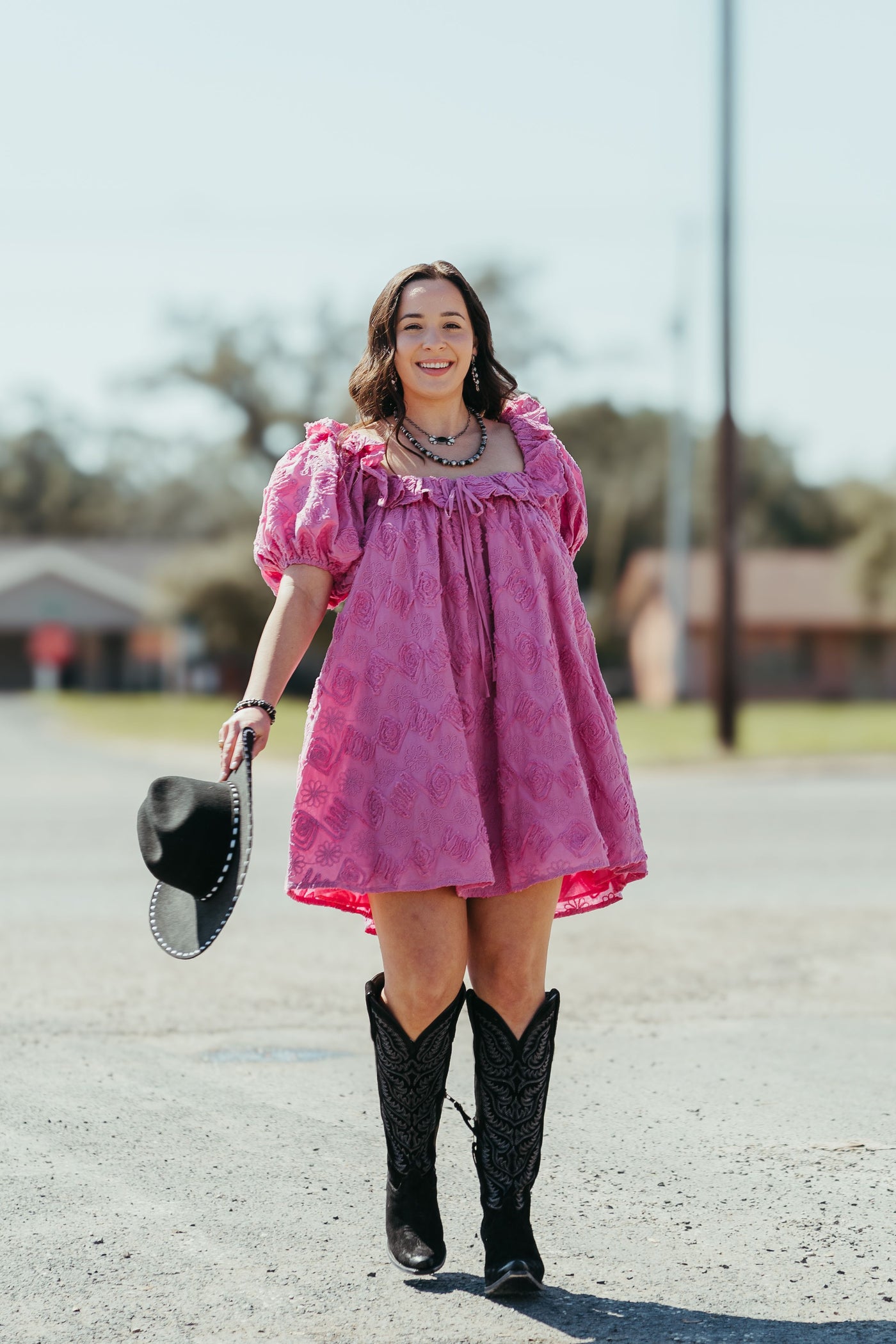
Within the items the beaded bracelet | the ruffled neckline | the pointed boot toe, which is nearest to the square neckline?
the ruffled neckline

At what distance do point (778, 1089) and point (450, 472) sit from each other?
2069mm

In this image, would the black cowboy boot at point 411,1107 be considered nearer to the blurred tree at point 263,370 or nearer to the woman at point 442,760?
the woman at point 442,760

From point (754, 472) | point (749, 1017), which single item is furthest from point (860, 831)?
point (754, 472)

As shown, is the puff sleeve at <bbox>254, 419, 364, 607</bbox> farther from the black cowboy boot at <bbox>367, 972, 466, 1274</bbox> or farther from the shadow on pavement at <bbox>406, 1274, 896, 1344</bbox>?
the shadow on pavement at <bbox>406, 1274, 896, 1344</bbox>

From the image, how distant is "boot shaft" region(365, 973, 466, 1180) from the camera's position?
3.07 meters

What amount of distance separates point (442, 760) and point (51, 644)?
54513 mm

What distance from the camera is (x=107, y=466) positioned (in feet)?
293

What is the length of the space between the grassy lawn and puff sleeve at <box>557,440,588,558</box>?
15.1 metres

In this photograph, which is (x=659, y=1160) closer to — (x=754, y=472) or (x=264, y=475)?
(x=264, y=475)

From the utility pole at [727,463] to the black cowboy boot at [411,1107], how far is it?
16527mm

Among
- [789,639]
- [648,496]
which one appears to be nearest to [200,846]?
[789,639]

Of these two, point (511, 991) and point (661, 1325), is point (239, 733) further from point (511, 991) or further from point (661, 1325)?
point (661, 1325)

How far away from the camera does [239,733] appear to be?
302cm

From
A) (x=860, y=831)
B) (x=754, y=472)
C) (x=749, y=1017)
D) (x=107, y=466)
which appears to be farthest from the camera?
(x=107, y=466)
